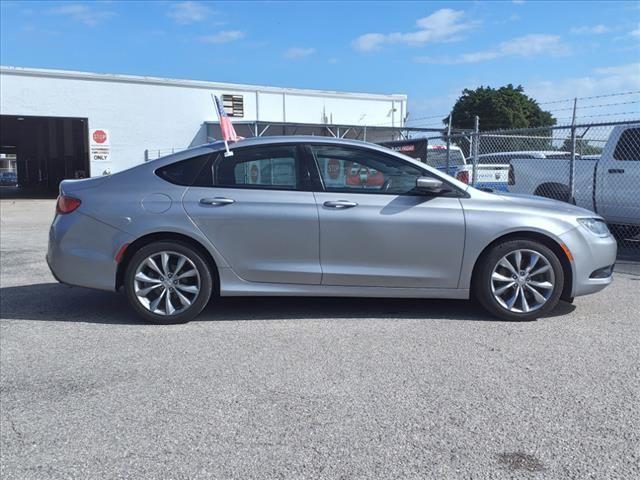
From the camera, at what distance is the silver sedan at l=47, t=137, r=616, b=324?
17.3 feet

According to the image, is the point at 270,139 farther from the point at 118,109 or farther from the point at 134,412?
the point at 118,109

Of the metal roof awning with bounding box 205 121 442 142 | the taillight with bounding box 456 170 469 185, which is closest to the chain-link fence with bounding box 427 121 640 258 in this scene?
the taillight with bounding box 456 170 469 185

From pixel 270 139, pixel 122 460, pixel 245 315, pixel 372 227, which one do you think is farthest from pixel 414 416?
pixel 270 139

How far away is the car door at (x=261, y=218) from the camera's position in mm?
5270

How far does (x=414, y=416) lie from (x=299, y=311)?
2.47m

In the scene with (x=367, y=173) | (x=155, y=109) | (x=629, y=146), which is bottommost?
(x=367, y=173)

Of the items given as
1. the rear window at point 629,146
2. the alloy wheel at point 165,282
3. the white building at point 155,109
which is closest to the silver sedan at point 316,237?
the alloy wheel at point 165,282

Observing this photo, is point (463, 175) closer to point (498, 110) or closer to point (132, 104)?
point (132, 104)

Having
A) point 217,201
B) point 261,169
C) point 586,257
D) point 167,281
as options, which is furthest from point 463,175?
point 167,281

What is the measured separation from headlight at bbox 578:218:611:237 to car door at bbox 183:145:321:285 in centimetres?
247

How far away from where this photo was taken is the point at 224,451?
309 centimetres

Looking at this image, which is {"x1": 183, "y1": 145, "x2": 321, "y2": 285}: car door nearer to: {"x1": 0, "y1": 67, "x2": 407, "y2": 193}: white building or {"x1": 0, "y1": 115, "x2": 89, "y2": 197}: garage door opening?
{"x1": 0, "y1": 67, "x2": 407, "y2": 193}: white building

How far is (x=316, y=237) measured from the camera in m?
5.29

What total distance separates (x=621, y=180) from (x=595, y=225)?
4152 millimetres
